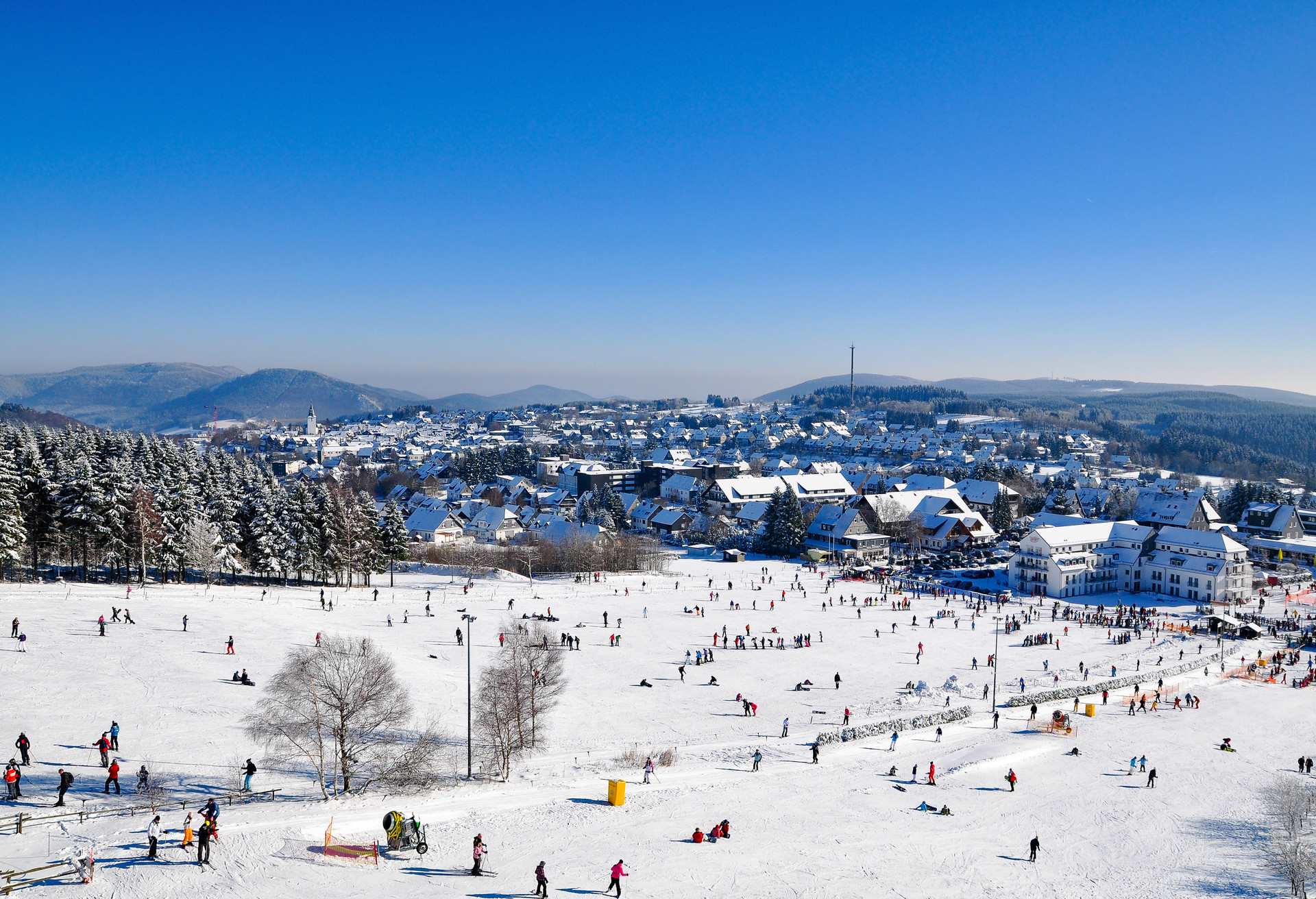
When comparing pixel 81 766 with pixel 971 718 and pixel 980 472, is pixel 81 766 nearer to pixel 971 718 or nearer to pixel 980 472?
pixel 971 718

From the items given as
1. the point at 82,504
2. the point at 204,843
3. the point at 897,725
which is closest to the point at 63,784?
the point at 204,843

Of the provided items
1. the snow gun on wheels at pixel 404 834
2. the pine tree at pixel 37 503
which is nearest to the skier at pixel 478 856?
the snow gun on wheels at pixel 404 834

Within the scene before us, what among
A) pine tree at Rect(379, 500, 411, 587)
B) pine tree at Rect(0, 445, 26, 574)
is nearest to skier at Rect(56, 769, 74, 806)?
pine tree at Rect(0, 445, 26, 574)

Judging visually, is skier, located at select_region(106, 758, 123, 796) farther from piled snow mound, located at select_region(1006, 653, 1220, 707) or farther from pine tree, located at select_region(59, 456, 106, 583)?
piled snow mound, located at select_region(1006, 653, 1220, 707)

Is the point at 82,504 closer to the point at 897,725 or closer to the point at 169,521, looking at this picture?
the point at 169,521

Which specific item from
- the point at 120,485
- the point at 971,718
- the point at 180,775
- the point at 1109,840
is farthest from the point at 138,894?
the point at 120,485

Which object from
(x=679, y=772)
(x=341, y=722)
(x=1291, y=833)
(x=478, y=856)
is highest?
(x=341, y=722)
